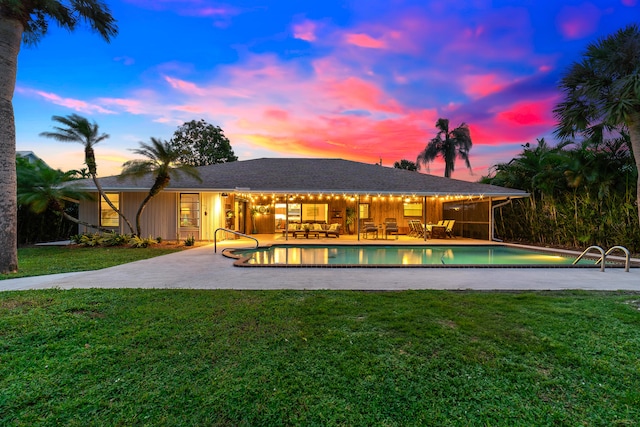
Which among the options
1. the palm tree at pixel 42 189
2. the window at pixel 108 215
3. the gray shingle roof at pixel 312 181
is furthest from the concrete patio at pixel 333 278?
the window at pixel 108 215

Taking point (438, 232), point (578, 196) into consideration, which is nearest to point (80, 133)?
point (438, 232)

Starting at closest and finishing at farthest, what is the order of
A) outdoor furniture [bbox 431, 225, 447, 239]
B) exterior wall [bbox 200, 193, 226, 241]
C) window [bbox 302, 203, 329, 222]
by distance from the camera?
exterior wall [bbox 200, 193, 226, 241]
outdoor furniture [bbox 431, 225, 447, 239]
window [bbox 302, 203, 329, 222]

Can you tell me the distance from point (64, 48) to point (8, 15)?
7012 mm

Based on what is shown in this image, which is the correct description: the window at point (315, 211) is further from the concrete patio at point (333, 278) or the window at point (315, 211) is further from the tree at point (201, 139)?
the tree at point (201, 139)

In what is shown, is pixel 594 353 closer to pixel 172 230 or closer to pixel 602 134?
pixel 602 134

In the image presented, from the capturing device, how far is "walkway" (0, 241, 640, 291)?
5398 mm

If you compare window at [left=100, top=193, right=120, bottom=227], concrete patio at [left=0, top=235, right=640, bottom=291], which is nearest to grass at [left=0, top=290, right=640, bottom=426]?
concrete patio at [left=0, top=235, right=640, bottom=291]

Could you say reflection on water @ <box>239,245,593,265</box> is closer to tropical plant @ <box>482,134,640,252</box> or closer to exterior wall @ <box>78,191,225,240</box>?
tropical plant @ <box>482,134,640,252</box>

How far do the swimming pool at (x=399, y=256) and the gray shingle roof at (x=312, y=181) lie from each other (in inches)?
107

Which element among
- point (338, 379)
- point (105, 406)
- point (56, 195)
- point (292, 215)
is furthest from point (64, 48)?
point (338, 379)

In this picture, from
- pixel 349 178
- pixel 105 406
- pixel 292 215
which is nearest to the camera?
pixel 105 406

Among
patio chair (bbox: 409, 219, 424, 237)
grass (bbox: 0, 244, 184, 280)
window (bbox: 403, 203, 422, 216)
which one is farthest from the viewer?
window (bbox: 403, 203, 422, 216)

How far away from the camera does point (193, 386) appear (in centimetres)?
231

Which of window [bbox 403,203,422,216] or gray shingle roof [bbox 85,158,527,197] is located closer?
gray shingle roof [bbox 85,158,527,197]
